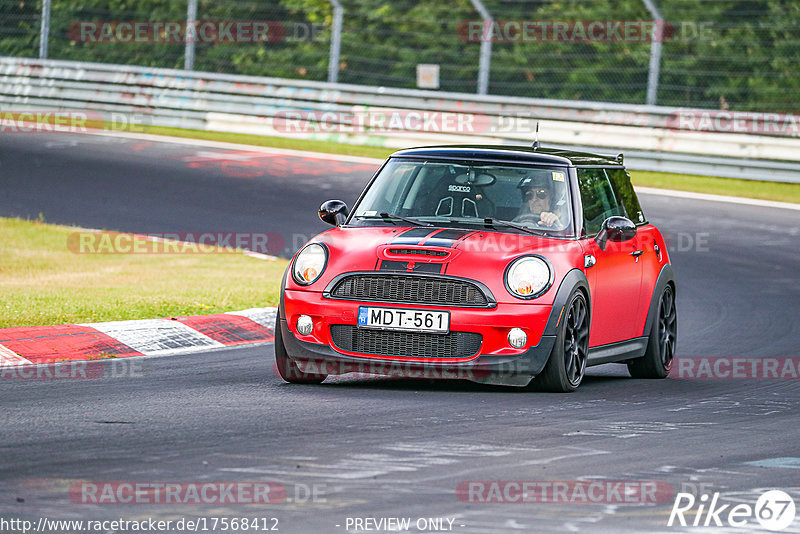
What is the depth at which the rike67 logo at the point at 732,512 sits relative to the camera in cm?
542

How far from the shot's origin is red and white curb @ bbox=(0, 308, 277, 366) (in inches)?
388

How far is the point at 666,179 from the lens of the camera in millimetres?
23312

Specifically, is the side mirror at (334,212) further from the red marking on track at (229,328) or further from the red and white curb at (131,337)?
the red marking on track at (229,328)

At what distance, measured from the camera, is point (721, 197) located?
71.3 feet

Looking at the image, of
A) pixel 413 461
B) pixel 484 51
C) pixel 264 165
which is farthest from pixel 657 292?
pixel 484 51

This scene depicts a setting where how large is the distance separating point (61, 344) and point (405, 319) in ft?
9.29

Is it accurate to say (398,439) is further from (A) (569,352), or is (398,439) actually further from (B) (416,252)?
(A) (569,352)

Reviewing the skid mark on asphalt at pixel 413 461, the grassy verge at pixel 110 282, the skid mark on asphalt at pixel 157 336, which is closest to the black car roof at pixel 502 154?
the skid mark on asphalt at pixel 157 336

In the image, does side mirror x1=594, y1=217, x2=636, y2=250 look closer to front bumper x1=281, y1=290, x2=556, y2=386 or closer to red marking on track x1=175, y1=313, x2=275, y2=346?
front bumper x1=281, y1=290, x2=556, y2=386

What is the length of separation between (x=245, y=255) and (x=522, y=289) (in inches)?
327

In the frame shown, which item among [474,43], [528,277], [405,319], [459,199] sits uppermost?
[474,43]

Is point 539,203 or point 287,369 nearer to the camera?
point 287,369

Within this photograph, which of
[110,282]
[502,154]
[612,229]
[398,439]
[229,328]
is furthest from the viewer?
[110,282]

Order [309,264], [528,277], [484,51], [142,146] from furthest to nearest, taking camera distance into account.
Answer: [142,146] < [484,51] < [309,264] < [528,277]
